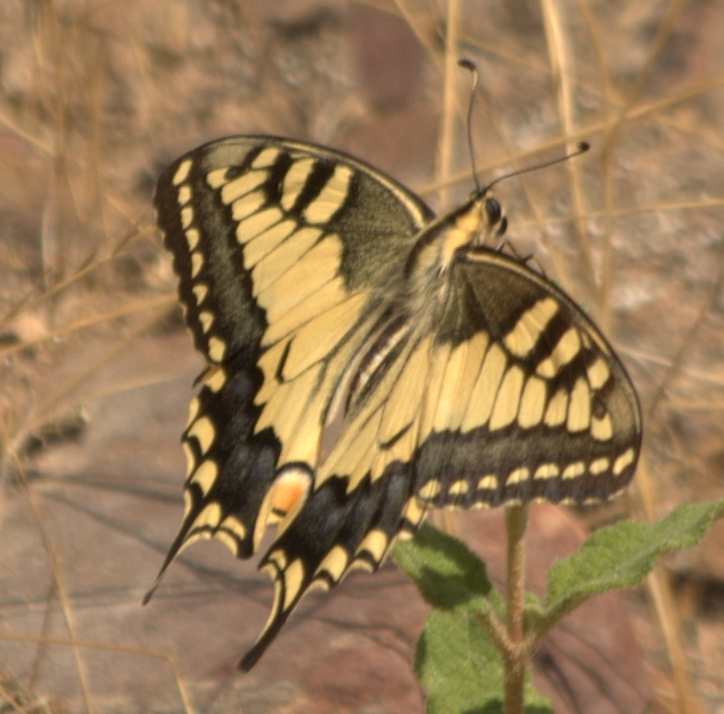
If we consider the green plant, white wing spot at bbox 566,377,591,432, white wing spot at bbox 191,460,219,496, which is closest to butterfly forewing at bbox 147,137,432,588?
white wing spot at bbox 191,460,219,496

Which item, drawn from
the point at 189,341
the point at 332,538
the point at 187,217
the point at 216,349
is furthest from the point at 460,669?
the point at 189,341

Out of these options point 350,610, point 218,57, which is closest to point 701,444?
point 350,610

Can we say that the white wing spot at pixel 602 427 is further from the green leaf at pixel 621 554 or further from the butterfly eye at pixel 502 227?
the butterfly eye at pixel 502 227

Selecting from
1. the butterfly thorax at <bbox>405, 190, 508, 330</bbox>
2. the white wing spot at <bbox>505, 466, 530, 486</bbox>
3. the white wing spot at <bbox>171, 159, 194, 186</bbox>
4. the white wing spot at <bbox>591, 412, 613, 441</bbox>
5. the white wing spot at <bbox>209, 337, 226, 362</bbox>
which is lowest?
the white wing spot at <bbox>505, 466, 530, 486</bbox>

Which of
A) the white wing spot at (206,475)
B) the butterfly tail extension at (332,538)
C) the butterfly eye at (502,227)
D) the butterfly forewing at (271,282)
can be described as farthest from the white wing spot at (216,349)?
the butterfly eye at (502,227)

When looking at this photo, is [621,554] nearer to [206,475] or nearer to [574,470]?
[574,470]

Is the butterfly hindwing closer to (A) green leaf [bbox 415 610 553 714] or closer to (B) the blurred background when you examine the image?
(A) green leaf [bbox 415 610 553 714]

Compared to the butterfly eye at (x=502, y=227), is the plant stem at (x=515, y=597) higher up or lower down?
lower down
